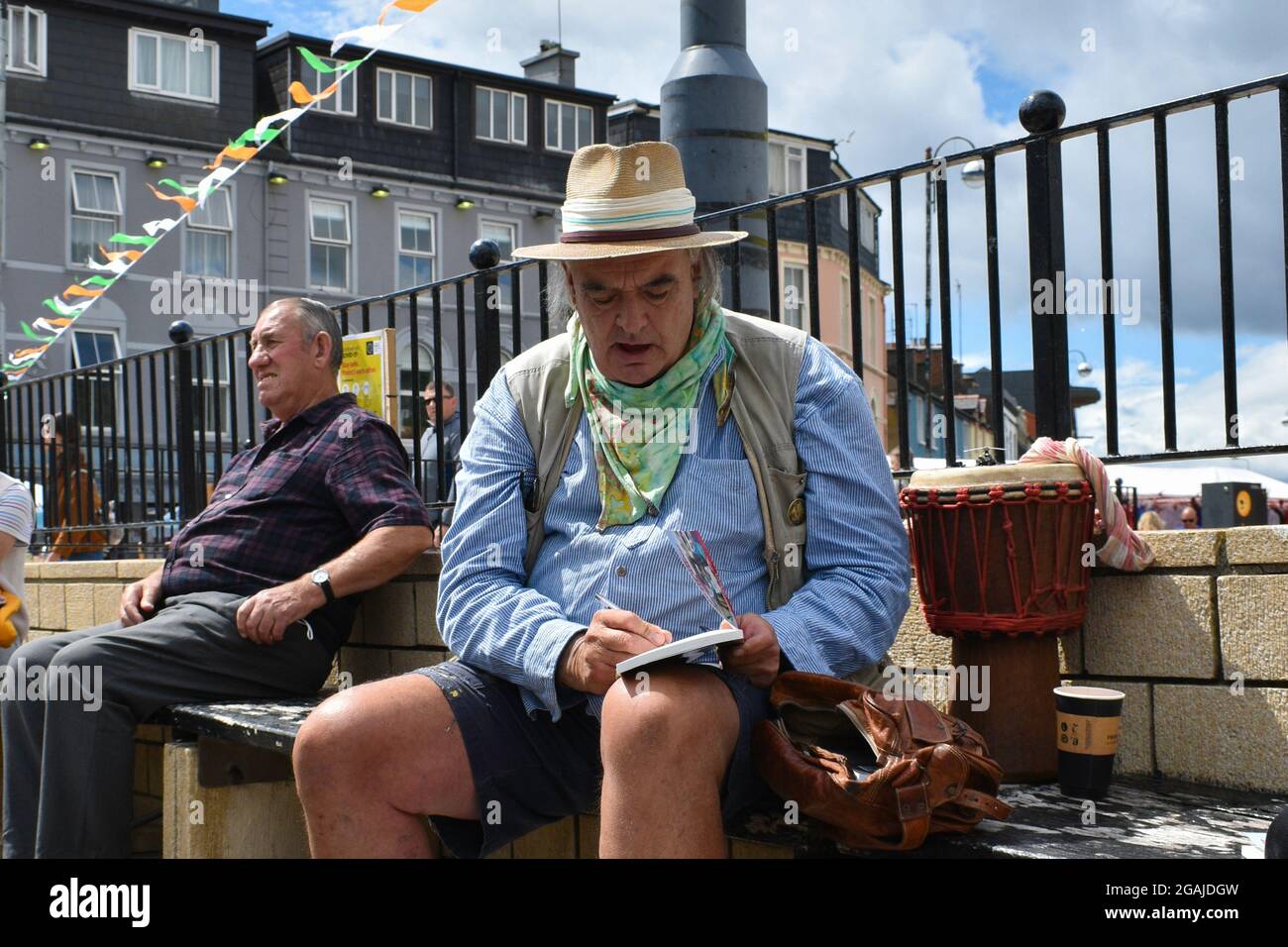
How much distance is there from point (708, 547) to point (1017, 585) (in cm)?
69

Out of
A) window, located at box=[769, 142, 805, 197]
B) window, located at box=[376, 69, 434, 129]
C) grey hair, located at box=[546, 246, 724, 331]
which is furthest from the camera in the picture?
window, located at box=[769, 142, 805, 197]

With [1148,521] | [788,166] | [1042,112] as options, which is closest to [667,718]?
[1042,112]

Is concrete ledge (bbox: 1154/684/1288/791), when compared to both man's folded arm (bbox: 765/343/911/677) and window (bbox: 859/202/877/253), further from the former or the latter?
window (bbox: 859/202/877/253)

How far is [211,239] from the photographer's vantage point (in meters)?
28.1

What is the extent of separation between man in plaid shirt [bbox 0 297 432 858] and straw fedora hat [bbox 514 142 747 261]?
71.1 inches

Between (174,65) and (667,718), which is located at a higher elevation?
(174,65)

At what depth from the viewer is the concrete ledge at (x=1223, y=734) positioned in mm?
2846

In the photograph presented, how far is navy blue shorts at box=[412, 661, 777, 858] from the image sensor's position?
2.78m

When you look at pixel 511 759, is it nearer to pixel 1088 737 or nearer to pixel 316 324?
pixel 1088 737

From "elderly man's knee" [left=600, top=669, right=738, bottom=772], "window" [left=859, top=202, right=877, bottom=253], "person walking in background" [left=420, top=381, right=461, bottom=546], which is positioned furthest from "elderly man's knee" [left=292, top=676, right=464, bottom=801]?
"person walking in background" [left=420, top=381, right=461, bottom=546]

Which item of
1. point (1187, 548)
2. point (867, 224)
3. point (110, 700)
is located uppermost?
point (867, 224)

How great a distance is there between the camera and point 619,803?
2324 millimetres
